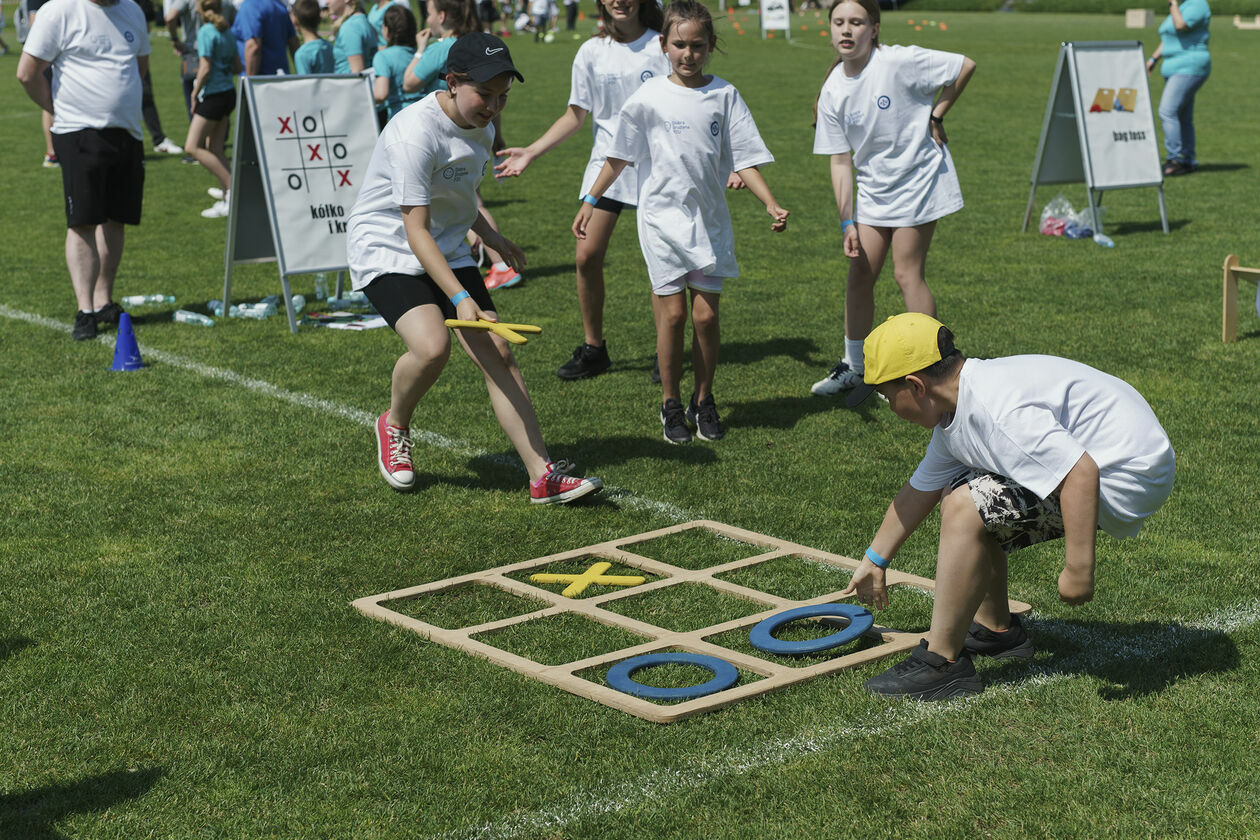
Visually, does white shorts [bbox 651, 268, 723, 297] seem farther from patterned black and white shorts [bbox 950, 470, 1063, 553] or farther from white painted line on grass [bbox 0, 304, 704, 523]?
patterned black and white shorts [bbox 950, 470, 1063, 553]

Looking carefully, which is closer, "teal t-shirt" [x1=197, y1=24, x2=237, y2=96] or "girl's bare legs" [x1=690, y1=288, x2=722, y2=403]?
"girl's bare legs" [x1=690, y1=288, x2=722, y2=403]

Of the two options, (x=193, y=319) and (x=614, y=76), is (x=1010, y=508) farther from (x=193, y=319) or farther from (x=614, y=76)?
(x=193, y=319)

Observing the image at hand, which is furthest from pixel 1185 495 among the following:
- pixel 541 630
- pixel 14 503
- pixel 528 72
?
pixel 528 72

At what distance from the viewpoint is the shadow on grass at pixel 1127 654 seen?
4.31 metres

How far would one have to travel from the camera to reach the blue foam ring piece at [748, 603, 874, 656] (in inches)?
179

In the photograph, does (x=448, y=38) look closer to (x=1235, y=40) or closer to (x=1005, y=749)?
(x=1005, y=749)

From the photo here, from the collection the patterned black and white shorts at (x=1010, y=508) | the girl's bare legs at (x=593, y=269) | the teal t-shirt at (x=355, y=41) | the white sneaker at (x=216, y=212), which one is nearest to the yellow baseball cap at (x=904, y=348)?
the patterned black and white shorts at (x=1010, y=508)

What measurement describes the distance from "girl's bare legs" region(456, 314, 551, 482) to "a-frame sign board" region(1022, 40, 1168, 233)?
7813 mm

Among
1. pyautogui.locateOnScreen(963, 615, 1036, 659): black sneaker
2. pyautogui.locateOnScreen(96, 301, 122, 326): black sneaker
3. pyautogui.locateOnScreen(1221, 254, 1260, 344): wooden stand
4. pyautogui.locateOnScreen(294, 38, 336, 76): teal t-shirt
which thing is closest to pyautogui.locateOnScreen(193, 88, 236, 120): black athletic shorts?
pyautogui.locateOnScreen(294, 38, 336, 76): teal t-shirt

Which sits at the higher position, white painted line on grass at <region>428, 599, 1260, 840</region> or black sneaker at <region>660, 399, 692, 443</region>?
black sneaker at <region>660, 399, 692, 443</region>

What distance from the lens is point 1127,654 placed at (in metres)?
4.51

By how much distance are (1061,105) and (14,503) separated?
390 inches

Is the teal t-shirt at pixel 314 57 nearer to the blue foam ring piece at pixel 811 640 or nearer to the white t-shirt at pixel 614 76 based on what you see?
the white t-shirt at pixel 614 76

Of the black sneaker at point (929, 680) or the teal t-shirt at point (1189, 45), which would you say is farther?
the teal t-shirt at point (1189, 45)
